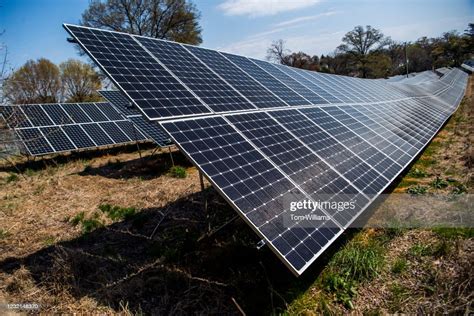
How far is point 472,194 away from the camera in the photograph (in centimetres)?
725

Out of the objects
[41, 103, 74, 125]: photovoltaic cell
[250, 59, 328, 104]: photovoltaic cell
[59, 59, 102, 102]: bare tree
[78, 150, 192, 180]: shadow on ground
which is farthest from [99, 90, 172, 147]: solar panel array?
[59, 59, 102, 102]: bare tree

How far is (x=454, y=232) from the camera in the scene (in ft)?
19.2

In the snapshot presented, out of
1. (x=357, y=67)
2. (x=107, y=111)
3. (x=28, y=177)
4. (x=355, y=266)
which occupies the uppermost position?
(x=357, y=67)

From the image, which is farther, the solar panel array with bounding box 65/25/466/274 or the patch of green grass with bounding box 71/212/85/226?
the patch of green grass with bounding box 71/212/85/226

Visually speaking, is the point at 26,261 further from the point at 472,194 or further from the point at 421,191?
the point at 472,194

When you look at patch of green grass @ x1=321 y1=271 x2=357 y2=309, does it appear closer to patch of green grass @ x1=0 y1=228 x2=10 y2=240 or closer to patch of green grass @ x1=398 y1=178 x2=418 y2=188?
patch of green grass @ x1=398 y1=178 x2=418 y2=188

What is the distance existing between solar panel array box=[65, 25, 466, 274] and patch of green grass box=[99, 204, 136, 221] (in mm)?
3983

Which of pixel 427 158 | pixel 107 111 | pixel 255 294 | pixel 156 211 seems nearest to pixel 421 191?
pixel 427 158

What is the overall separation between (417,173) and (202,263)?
25.3 feet

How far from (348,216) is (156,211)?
5616 mm

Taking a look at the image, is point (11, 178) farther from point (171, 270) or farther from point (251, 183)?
point (251, 183)

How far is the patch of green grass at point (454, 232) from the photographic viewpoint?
224 inches

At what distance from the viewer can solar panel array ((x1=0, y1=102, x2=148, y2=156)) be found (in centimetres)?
1534

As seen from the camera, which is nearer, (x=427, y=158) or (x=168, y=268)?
(x=168, y=268)
